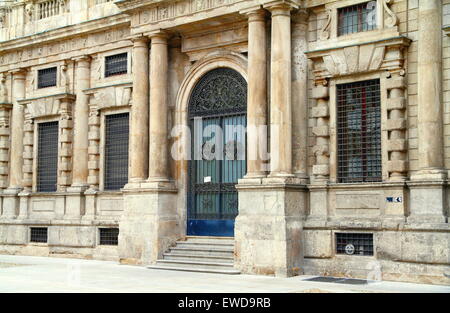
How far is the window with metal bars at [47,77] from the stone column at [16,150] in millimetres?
964

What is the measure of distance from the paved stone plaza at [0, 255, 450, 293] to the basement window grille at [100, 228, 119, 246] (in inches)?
105

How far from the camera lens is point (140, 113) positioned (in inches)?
846

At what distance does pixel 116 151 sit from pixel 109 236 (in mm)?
3017

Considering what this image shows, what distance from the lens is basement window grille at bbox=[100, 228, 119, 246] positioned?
22906 mm

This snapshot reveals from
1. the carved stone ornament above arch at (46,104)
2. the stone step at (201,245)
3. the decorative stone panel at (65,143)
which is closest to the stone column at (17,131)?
the carved stone ornament above arch at (46,104)

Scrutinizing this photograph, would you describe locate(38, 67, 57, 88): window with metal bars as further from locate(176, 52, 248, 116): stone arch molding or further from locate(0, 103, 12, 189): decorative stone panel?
locate(176, 52, 248, 116): stone arch molding

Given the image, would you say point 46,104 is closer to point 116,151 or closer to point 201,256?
point 116,151

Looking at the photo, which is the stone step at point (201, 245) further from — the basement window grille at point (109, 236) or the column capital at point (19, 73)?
the column capital at point (19, 73)

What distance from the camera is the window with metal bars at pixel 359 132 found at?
57.3 ft

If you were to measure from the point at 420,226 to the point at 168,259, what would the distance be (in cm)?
793

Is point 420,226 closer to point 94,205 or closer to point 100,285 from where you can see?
point 100,285

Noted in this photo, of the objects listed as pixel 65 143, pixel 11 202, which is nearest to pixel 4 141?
pixel 11 202

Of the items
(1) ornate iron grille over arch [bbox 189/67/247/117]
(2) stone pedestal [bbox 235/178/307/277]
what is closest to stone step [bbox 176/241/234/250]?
(2) stone pedestal [bbox 235/178/307/277]

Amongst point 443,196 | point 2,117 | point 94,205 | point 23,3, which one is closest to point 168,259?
point 94,205
